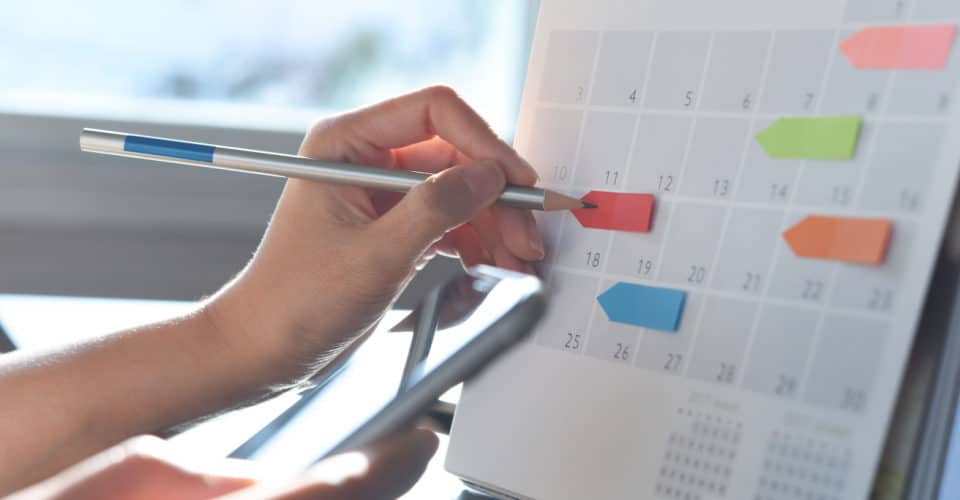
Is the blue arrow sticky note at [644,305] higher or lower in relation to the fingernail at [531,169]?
lower

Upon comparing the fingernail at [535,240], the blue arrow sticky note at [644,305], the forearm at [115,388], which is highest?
the fingernail at [535,240]

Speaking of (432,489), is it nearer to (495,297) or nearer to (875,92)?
(495,297)

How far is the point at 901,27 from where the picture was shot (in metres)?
0.42

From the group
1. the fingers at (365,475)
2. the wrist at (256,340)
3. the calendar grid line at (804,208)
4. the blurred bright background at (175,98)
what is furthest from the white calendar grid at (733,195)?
the blurred bright background at (175,98)

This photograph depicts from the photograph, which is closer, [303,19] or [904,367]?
[904,367]

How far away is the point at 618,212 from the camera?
1.63 ft

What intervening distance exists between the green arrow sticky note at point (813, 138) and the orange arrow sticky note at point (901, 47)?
1.2 inches

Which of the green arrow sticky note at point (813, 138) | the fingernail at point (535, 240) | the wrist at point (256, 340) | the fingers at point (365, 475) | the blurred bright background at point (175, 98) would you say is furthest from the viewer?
the blurred bright background at point (175, 98)

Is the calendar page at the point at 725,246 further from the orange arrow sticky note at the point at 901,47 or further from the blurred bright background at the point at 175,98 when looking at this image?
the blurred bright background at the point at 175,98

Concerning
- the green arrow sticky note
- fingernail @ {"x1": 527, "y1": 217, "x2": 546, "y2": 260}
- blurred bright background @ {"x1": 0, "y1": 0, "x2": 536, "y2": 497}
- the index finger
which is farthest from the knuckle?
blurred bright background @ {"x1": 0, "y1": 0, "x2": 536, "y2": 497}

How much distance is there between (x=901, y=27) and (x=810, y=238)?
0.11 meters

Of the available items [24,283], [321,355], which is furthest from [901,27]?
[24,283]

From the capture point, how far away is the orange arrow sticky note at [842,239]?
1.33 ft

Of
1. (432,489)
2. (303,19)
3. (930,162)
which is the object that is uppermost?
(303,19)
